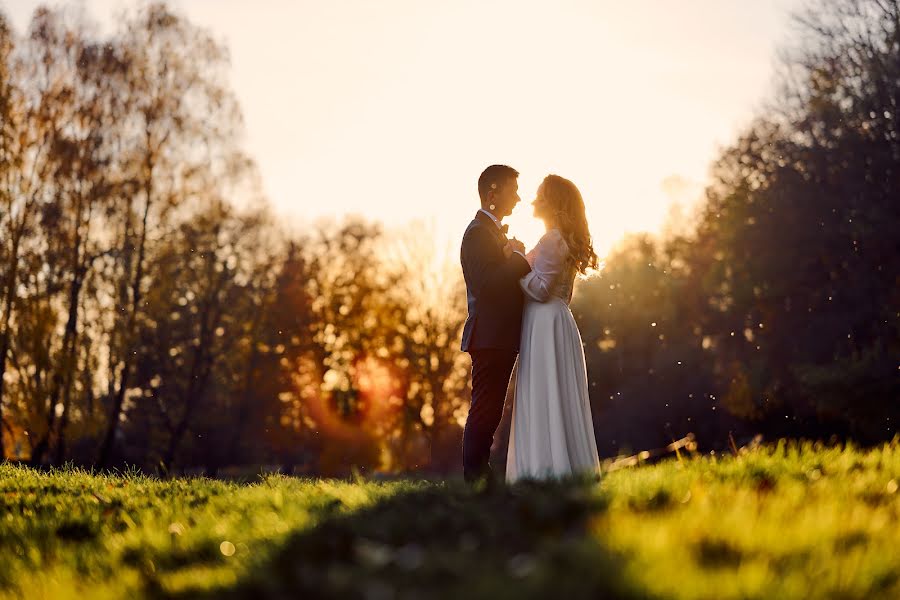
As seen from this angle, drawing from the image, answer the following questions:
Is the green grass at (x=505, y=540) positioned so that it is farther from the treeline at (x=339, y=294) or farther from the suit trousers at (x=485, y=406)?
the treeline at (x=339, y=294)

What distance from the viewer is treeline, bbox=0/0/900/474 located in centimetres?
2214

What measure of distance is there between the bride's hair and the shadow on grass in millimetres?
2895

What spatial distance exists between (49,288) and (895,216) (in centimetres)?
2298

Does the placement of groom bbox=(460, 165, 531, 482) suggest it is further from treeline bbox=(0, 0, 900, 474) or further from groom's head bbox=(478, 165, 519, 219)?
treeline bbox=(0, 0, 900, 474)

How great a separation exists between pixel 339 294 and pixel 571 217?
114 feet

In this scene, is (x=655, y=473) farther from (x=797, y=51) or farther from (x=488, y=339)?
(x=797, y=51)

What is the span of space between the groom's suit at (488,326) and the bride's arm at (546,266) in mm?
178

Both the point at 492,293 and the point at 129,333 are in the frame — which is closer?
the point at 492,293

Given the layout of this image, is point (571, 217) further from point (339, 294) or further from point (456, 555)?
point (339, 294)

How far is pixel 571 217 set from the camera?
298 inches

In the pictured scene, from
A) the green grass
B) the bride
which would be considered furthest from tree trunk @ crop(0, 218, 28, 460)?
the bride

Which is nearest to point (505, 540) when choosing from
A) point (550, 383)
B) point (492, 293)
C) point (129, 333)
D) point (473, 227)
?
point (550, 383)

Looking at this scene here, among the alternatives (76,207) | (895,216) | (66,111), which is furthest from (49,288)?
(895,216)

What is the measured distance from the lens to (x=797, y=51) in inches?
1179
